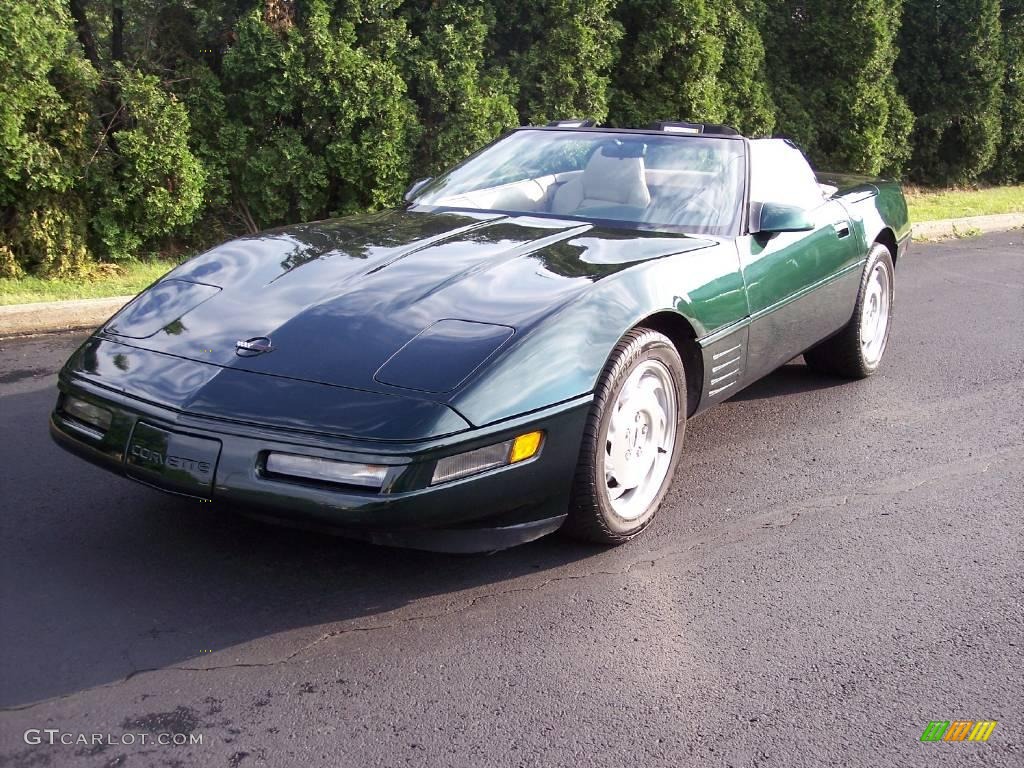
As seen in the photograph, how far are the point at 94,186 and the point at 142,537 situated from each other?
484cm

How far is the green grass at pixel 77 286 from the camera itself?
6523 mm

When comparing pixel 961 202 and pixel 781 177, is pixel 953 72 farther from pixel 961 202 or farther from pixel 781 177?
pixel 781 177

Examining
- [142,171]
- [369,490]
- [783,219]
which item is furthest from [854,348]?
[142,171]

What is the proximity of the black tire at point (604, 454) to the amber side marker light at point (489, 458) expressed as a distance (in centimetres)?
25

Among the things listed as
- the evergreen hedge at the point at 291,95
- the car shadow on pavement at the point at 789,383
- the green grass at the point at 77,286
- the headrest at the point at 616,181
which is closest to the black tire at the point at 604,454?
the headrest at the point at 616,181

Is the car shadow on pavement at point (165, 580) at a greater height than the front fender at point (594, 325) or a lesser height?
lesser

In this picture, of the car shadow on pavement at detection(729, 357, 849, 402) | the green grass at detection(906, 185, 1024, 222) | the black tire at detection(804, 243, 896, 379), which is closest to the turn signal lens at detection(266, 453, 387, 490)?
the car shadow on pavement at detection(729, 357, 849, 402)

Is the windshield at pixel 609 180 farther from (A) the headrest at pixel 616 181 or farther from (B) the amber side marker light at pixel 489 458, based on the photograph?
(B) the amber side marker light at pixel 489 458

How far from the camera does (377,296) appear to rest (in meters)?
3.35

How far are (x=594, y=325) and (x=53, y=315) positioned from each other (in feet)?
13.9

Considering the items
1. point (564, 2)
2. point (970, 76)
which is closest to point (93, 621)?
point (564, 2)

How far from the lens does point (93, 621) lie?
113 inches

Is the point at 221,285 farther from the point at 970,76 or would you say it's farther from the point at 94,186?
the point at 970,76

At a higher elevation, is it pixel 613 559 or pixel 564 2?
pixel 564 2
